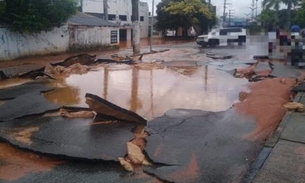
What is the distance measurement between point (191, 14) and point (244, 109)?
32925 mm

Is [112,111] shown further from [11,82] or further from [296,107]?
[11,82]

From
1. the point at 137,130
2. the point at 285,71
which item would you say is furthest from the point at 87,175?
the point at 285,71

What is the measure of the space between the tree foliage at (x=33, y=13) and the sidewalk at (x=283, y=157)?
15.0 metres

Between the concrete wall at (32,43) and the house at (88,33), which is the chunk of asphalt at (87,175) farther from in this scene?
the house at (88,33)

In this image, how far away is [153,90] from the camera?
980 centimetres

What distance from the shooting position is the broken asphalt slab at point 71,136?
479 cm

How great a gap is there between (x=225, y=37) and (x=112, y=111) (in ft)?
76.2

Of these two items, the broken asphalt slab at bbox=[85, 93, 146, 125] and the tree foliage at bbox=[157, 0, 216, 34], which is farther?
the tree foliage at bbox=[157, 0, 216, 34]

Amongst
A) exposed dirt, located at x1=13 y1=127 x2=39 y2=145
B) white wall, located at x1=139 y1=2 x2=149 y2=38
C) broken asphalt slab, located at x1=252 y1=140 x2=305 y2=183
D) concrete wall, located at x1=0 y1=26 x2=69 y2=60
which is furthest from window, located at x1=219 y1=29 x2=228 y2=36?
exposed dirt, located at x1=13 y1=127 x2=39 y2=145

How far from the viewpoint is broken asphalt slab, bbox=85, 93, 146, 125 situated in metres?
6.21

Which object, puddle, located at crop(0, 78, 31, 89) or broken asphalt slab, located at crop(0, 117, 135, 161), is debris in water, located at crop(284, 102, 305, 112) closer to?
broken asphalt slab, located at crop(0, 117, 135, 161)

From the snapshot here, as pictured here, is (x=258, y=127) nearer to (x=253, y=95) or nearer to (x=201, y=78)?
(x=253, y=95)

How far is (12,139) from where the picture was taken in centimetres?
533

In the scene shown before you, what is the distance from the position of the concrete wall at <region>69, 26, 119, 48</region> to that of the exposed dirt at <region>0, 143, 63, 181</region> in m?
18.3
